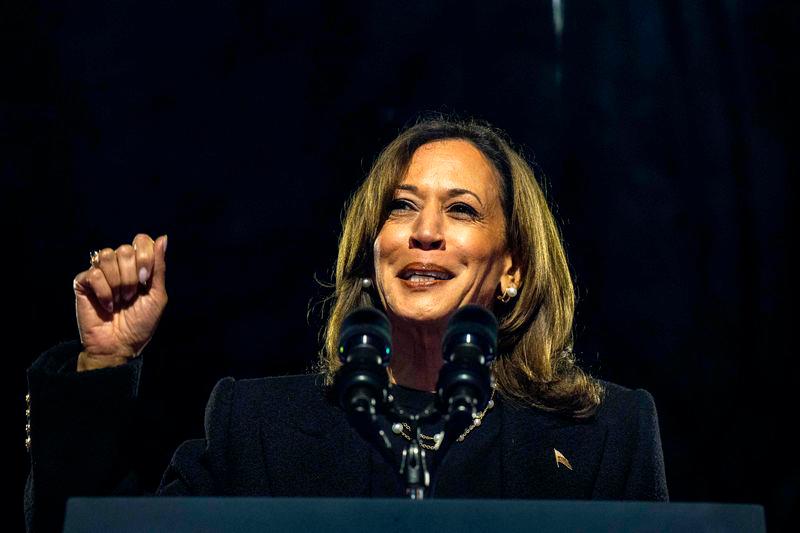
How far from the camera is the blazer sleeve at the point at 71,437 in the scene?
65.7 inches

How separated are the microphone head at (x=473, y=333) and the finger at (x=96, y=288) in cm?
70

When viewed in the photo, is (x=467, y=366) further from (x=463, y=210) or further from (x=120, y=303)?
(x=463, y=210)

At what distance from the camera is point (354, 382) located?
1305 millimetres

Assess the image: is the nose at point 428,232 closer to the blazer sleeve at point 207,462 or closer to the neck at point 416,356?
the neck at point 416,356

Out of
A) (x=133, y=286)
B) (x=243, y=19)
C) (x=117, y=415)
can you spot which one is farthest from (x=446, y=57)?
(x=117, y=415)

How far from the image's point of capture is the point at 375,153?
113 inches

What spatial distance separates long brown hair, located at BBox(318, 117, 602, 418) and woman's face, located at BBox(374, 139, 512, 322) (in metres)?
0.05

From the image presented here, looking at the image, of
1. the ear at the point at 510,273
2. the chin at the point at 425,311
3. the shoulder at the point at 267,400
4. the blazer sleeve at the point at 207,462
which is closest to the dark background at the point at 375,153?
the ear at the point at 510,273

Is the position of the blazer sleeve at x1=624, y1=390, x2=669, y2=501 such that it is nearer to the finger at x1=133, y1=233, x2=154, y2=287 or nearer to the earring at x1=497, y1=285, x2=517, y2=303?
the earring at x1=497, y1=285, x2=517, y2=303

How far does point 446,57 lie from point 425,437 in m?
1.28

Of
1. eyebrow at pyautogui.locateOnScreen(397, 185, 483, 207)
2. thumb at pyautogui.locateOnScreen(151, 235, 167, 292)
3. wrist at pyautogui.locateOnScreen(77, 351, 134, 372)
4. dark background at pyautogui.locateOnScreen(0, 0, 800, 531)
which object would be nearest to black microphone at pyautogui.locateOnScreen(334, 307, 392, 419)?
thumb at pyautogui.locateOnScreen(151, 235, 167, 292)

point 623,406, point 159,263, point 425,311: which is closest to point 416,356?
point 425,311

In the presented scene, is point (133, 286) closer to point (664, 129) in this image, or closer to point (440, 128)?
point (440, 128)

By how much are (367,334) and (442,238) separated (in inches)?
34.6
